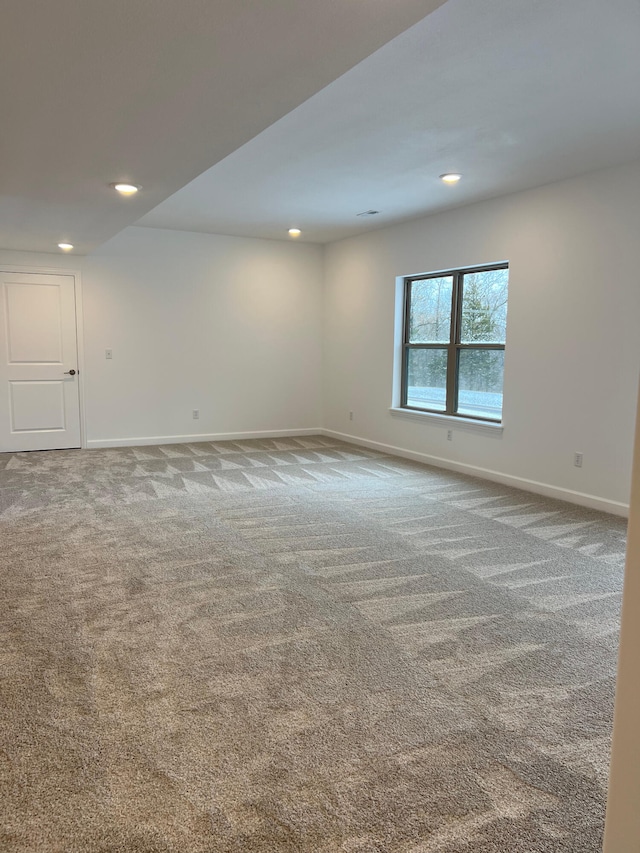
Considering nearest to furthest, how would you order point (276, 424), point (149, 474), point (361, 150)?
point (361, 150)
point (149, 474)
point (276, 424)

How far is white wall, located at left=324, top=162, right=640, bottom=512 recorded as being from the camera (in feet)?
14.5

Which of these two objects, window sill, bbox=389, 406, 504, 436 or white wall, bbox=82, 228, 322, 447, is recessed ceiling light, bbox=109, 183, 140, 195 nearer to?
white wall, bbox=82, 228, 322, 447

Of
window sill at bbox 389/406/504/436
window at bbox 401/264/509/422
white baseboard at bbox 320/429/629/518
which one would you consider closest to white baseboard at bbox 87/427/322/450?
white baseboard at bbox 320/429/629/518

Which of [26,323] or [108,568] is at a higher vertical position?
[26,323]

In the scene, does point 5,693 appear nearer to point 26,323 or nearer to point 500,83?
point 500,83

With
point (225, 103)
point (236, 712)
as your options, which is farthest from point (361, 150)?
point (236, 712)

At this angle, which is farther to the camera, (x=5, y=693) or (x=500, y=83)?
(x=500, y=83)

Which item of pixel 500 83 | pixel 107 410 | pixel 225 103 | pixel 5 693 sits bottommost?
pixel 5 693

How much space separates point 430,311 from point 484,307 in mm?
810

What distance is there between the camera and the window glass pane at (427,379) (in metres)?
6.37

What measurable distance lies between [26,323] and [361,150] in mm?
4504

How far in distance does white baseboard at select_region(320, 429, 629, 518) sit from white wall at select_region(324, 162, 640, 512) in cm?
2

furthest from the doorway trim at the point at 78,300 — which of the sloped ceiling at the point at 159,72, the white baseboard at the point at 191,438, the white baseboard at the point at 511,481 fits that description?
the sloped ceiling at the point at 159,72

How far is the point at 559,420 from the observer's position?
195 inches
